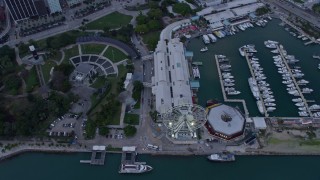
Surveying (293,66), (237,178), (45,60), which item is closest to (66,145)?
(45,60)

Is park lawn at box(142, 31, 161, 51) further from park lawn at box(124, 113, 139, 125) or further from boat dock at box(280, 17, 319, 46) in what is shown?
boat dock at box(280, 17, 319, 46)

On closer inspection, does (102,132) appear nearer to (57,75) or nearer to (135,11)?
(57,75)

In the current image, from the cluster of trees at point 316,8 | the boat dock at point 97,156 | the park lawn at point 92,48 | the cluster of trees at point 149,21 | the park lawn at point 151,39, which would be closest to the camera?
the boat dock at point 97,156

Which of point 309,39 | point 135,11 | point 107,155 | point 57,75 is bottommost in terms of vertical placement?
point 107,155

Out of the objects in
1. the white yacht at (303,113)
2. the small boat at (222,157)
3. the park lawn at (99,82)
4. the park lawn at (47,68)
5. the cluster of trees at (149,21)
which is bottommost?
the small boat at (222,157)

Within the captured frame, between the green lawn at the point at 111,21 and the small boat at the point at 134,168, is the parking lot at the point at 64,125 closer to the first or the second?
the small boat at the point at 134,168

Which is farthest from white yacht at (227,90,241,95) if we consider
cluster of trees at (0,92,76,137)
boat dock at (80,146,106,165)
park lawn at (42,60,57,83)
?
park lawn at (42,60,57,83)

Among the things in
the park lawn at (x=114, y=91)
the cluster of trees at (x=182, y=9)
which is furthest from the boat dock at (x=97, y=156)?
the cluster of trees at (x=182, y=9)
